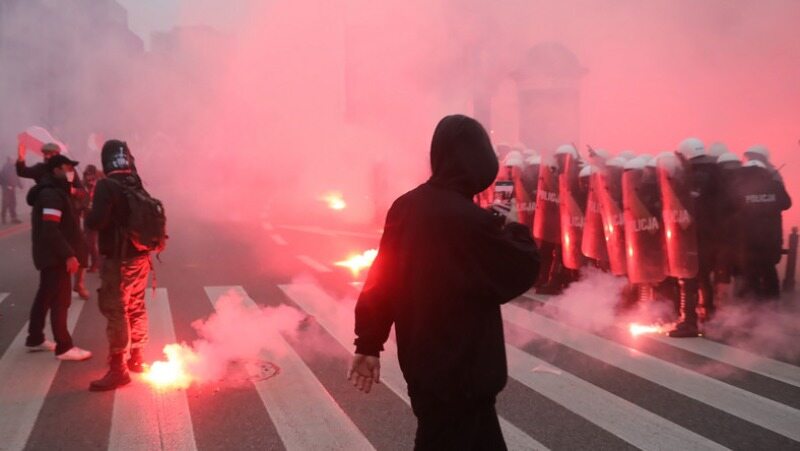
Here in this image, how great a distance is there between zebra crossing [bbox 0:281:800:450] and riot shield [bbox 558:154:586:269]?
65.9 inches

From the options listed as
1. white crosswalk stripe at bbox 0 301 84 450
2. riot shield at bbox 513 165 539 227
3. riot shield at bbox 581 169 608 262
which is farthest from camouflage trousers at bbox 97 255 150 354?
riot shield at bbox 513 165 539 227

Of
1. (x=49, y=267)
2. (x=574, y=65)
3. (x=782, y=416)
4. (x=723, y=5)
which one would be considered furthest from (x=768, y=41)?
(x=49, y=267)

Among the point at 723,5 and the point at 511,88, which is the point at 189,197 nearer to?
the point at 511,88

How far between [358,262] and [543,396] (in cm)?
541

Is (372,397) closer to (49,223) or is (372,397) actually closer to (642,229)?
(49,223)

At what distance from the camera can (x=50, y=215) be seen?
13.7 feet

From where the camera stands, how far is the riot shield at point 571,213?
21.7ft

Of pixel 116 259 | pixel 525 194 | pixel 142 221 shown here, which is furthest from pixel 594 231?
pixel 116 259

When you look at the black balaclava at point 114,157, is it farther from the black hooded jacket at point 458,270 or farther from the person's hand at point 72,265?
the black hooded jacket at point 458,270

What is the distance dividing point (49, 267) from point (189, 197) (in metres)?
21.6

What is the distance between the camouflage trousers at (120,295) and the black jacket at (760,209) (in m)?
4.85

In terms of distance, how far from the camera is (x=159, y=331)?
16.9 ft

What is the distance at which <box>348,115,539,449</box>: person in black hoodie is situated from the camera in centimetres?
173

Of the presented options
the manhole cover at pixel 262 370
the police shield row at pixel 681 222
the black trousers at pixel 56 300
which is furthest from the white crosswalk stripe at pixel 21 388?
the police shield row at pixel 681 222
